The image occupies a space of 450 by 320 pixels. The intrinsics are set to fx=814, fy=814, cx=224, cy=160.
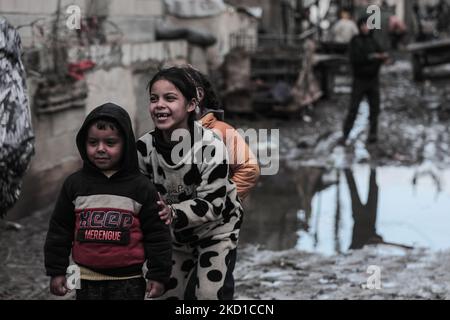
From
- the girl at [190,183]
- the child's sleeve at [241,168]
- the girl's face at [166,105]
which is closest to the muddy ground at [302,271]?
the child's sleeve at [241,168]

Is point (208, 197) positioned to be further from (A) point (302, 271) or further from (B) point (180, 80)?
(A) point (302, 271)

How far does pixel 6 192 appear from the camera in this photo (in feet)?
12.8

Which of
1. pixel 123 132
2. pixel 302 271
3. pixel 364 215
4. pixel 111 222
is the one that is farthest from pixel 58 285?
pixel 364 215

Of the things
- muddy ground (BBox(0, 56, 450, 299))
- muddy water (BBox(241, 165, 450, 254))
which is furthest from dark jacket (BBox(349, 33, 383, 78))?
muddy ground (BBox(0, 56, 450, 299))

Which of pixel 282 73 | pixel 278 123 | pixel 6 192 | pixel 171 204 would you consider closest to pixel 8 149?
pixel 6 192

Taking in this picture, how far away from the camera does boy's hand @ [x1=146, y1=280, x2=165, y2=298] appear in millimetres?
3477

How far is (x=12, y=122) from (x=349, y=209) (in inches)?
200

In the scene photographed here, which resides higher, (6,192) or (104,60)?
(104,60)

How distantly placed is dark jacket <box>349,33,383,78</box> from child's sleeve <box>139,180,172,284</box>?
28.8 feet

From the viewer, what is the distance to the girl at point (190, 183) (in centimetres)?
372

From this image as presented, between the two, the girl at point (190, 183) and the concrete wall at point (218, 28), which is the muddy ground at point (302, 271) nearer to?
the girl at point (190, 183)

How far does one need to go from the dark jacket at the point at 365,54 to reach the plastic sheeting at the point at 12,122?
8.37 meters
